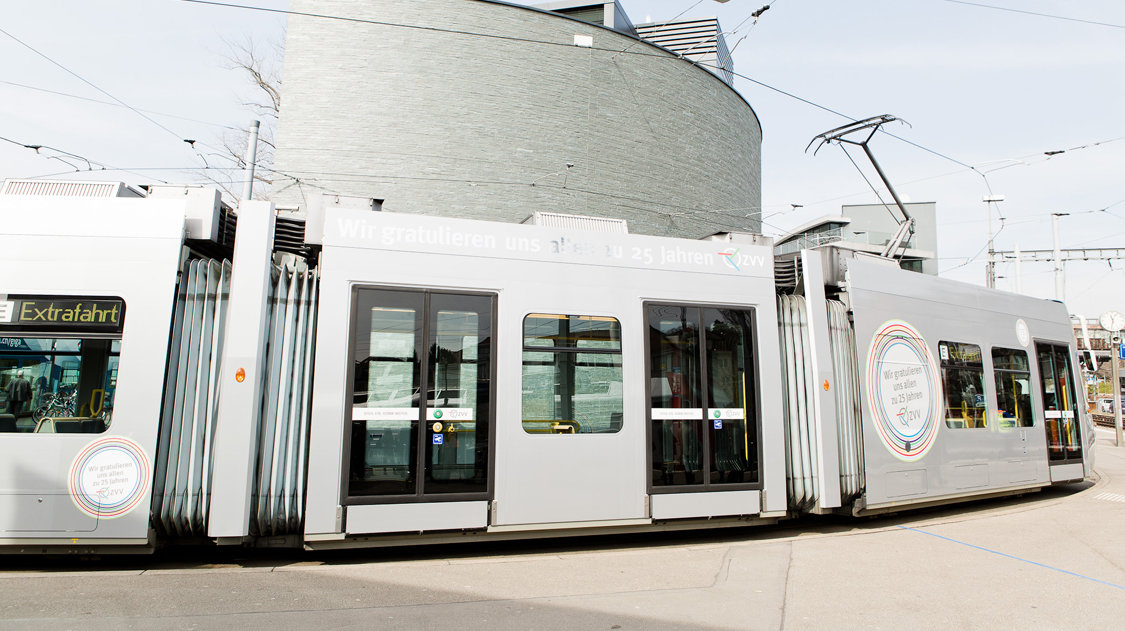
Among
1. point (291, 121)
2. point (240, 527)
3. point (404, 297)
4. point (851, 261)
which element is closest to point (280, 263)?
point (404, 297)

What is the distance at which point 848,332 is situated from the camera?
327 inches

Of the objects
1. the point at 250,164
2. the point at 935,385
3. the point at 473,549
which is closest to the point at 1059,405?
the point at 935,385

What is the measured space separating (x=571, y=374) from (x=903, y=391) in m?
4.52

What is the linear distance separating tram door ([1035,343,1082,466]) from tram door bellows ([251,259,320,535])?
10.7m

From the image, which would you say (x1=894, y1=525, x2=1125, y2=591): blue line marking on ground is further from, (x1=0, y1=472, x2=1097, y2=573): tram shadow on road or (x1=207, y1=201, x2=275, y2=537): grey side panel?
(x1=207, y1=201, x2=275, y2=537): grey side panel

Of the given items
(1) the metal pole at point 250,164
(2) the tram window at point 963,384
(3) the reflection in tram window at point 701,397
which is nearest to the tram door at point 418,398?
(3) the reflection in tram window at point 701,397

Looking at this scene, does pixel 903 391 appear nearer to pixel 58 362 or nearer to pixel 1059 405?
pixel 1059 405

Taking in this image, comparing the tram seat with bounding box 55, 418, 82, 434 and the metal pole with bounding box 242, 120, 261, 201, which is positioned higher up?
the metal pole with bounding box 242, 120, 261, 201

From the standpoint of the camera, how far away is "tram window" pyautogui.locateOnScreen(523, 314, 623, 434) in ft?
21.6

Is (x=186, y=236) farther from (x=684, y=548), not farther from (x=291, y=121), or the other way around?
(x=291, y=121)

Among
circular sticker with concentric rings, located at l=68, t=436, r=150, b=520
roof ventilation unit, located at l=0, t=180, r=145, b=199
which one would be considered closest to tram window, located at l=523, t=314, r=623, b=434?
circular sticker with concentric rings, located at l=68, t=436, r=150, b=520

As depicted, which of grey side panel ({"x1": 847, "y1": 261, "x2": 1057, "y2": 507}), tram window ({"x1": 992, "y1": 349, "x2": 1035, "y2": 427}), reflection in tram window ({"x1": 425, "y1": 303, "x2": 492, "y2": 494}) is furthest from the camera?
tram window ({"x1": 992, "y1": 349, "x2": 1035, "y2": 427})

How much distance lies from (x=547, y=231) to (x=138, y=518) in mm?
4327

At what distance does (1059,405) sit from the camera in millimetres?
11008
